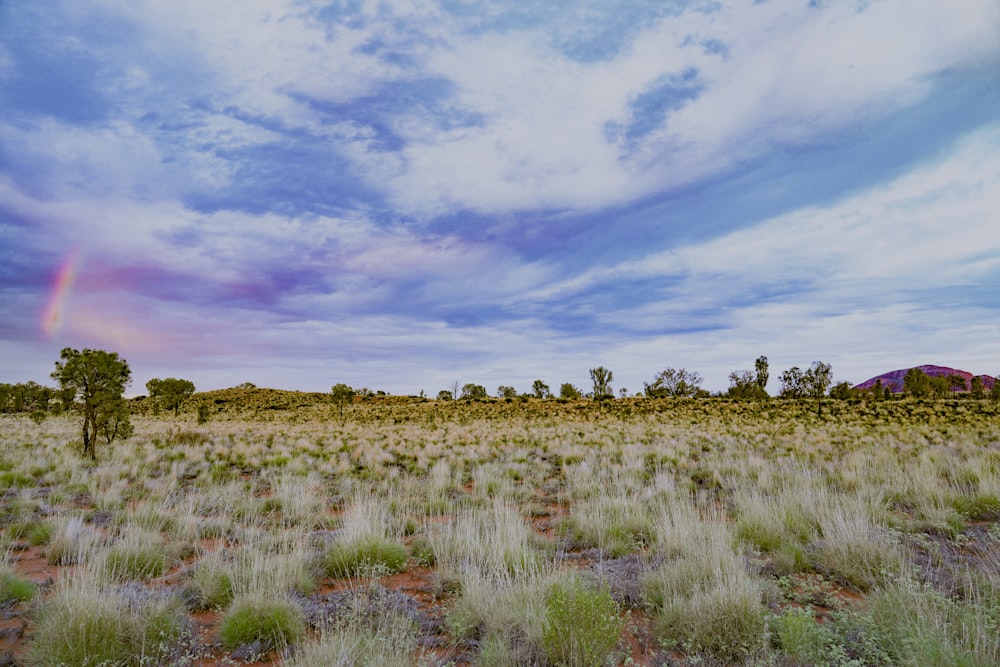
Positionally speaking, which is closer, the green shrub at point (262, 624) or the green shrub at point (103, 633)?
the green shrub at point (103, 633)

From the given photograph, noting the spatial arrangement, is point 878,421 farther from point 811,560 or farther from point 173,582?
point 173,582

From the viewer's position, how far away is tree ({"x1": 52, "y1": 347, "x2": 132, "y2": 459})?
56.2 feet

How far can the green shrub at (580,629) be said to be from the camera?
3738 mm

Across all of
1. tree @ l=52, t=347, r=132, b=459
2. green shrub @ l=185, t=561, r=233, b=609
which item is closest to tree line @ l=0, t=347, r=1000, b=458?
tree @ l=52, t=347, r=132, b=459

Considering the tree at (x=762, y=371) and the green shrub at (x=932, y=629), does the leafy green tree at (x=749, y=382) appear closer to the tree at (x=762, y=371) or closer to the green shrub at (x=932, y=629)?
the tree at (x=762, y=371)

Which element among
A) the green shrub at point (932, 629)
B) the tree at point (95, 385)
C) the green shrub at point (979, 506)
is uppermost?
the tree at point (95, 385)

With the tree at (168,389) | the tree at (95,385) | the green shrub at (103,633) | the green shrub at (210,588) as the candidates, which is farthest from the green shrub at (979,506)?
the tree at (168,389)

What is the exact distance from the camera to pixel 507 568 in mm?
5371

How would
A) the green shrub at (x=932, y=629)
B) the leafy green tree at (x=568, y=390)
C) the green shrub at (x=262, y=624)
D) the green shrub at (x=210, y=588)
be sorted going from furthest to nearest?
1. the leafy green tree at (x=568, y=390)
2. the green shrub at (x=210, y=588)
3. the green shrub at (x=262, y=624)
4. the green shrub at (x=932, y=629)

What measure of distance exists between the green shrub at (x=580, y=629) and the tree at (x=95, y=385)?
18.5 m

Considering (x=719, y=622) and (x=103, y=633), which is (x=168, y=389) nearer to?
(x=103, y=633)

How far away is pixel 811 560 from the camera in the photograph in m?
5.81

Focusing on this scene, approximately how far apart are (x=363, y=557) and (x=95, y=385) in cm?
1752

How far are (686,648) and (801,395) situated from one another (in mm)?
51568
